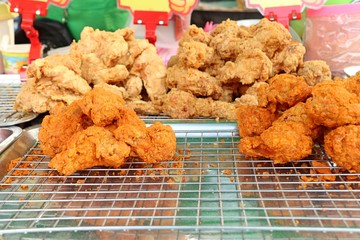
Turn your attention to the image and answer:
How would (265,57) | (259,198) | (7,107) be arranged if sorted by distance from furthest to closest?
(7,107)
(265,57)
(259,198)

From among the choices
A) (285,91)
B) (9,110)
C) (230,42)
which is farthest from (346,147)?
(9,110)

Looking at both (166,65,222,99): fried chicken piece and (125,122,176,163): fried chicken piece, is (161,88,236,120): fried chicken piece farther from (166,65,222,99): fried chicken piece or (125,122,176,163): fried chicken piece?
(125,122,176,163): fried chicken piece

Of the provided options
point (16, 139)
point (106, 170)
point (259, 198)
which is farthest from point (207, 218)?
point (16, 139)

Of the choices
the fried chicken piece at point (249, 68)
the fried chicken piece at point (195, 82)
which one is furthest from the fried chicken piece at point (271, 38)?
the fried chicken piece at point (195, 82)

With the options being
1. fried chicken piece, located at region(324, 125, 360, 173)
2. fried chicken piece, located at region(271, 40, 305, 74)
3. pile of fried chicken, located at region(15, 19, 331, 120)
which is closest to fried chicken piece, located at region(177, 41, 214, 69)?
pile of fried chicken, located at region(15, 19, 331, 120)

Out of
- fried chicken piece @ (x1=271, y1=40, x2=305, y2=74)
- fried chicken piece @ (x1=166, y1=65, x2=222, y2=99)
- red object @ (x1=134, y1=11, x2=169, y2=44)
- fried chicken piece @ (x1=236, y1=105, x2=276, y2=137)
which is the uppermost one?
red object @ (x1=134, y1=11, x2=169, y2=44)

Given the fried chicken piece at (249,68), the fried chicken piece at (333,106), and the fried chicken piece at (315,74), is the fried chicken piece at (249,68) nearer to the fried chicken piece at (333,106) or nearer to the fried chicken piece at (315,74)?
the fried chicken piece at (315,74)

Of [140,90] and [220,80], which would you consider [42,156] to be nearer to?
[140,90]
